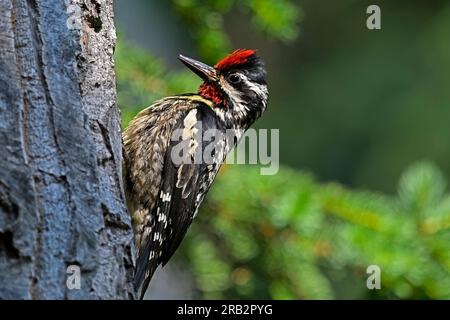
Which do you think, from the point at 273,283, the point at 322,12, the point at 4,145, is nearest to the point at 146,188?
the point at 273,283

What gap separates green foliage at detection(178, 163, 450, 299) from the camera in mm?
3891

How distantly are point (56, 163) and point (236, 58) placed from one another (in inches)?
69.9

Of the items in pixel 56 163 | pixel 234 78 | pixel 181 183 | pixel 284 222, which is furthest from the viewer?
pixel 234 78

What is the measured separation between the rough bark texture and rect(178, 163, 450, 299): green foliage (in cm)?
135

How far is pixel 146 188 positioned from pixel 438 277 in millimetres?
1409

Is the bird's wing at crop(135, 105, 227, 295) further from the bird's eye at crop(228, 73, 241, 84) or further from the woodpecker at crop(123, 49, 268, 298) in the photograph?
the bird's eye at crop(228, 73, 241, 84)

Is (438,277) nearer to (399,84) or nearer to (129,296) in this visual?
(129,296)

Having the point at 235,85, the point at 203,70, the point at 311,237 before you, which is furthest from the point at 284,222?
the point at 203,70

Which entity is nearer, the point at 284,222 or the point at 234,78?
the point at 284,222

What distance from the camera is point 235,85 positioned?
4039 millimetres

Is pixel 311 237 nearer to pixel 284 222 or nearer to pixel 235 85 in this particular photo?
pixel 284 222

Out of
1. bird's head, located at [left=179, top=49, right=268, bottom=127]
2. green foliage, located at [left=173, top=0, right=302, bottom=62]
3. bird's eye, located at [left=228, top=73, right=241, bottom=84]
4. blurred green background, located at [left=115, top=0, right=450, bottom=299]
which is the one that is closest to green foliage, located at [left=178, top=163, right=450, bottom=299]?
blurred green background, located at [left=115, top=0, right=450, bottom=299]

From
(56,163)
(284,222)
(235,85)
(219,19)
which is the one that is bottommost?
(56,163)

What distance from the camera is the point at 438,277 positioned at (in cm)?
390
